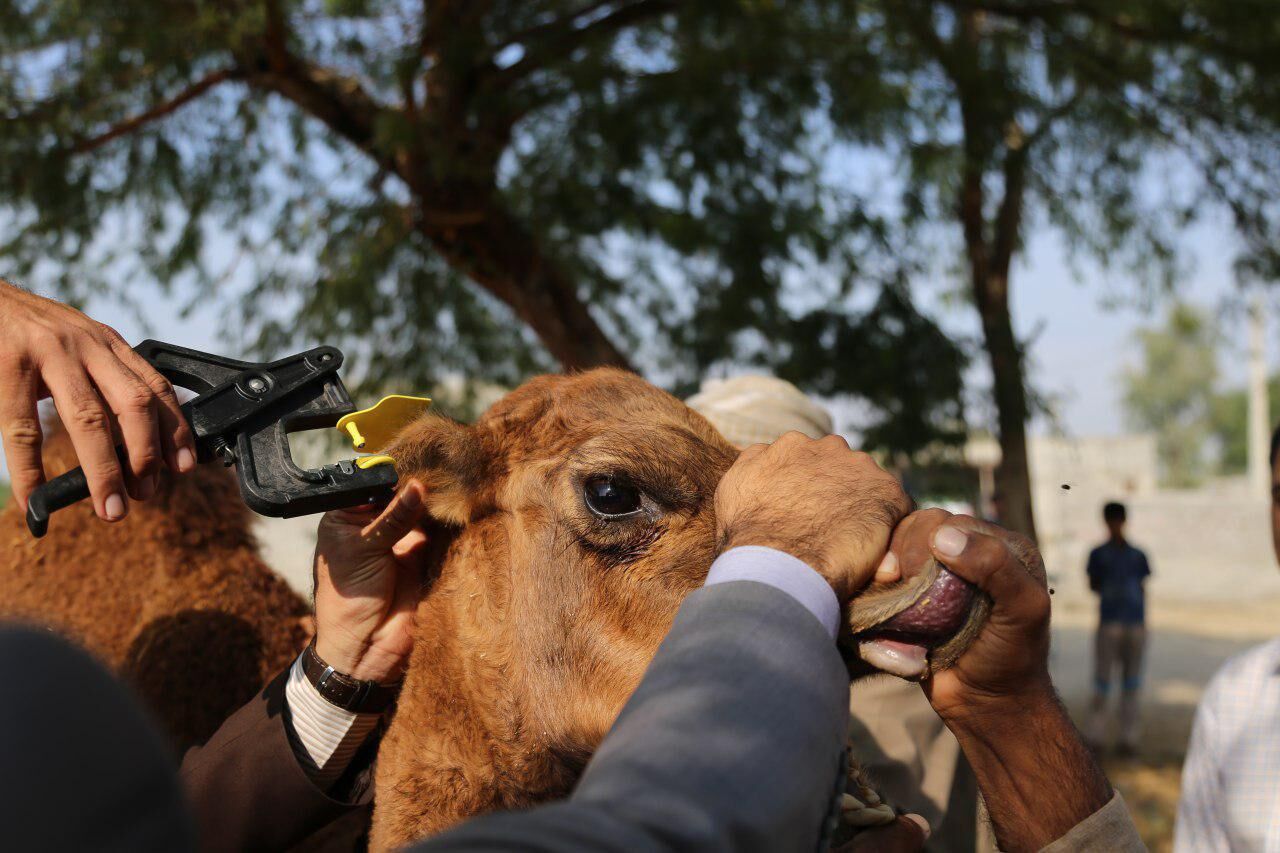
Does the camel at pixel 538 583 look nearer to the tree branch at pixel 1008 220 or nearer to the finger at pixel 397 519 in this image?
the finger at pixel 397 519

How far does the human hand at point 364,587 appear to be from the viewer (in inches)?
94.6

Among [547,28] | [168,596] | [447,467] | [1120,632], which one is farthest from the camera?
[1120,632]

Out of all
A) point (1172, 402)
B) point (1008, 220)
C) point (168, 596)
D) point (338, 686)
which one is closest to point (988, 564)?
point (338, 686)

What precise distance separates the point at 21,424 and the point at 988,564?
1.66 m

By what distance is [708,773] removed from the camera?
1126mm

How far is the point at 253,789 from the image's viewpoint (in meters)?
2.36

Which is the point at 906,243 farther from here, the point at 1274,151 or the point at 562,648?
the point at 562,648

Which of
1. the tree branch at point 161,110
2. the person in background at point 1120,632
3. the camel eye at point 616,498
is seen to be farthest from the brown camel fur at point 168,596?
the person in background at point 1120,632

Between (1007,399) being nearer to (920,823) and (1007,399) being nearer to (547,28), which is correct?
(547,28)

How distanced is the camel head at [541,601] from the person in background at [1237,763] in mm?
1568

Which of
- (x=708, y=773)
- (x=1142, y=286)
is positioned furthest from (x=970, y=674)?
(x=1142, y=286)

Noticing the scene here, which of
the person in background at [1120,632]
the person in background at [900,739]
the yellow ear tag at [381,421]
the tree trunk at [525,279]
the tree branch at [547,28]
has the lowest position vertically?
the person in background at [1120,632]

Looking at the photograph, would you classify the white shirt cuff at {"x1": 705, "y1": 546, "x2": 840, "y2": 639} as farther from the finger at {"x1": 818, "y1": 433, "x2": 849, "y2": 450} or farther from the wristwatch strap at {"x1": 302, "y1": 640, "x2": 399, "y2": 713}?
the wristwatch strap at {"x1": 302, "y1": 640, "x2": 399, "y2": 713}

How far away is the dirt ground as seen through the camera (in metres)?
9.55
